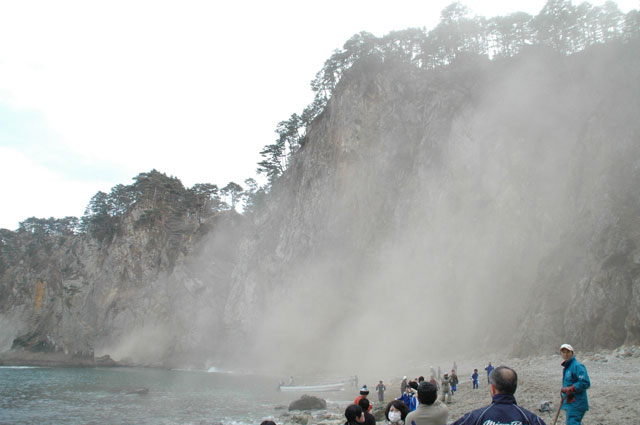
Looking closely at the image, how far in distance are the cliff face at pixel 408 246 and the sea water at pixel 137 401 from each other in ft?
41.8

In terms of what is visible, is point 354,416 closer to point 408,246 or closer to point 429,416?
point 429,416

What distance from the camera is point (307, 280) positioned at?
1998 inches

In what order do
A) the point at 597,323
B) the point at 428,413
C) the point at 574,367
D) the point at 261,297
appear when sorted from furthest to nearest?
the point at 261,297 → the point at 597,323 → the point at 574,367 → the point at 428,413

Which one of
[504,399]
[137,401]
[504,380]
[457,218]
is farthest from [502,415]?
[457,218]

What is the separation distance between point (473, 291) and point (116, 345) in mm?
58666

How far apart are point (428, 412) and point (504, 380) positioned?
1162 millimetres

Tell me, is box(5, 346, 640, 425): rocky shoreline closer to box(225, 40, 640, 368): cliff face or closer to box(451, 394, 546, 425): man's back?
box(225, 40, 640, 368): cliff face

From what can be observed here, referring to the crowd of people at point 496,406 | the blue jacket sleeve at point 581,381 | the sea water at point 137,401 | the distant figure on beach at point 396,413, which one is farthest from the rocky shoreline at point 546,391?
the distant figure on beach at point 396,413

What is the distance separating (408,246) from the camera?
4353 centimetres

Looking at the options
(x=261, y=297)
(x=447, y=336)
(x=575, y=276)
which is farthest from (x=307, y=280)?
(x=575, y=276)

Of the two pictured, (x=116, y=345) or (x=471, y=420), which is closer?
(x=471, y=420)

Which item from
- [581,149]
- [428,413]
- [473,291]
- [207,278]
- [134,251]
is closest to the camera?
[428,413]

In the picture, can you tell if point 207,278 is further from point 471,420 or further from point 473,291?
point 471,420

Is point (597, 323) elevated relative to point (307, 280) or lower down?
lower down
